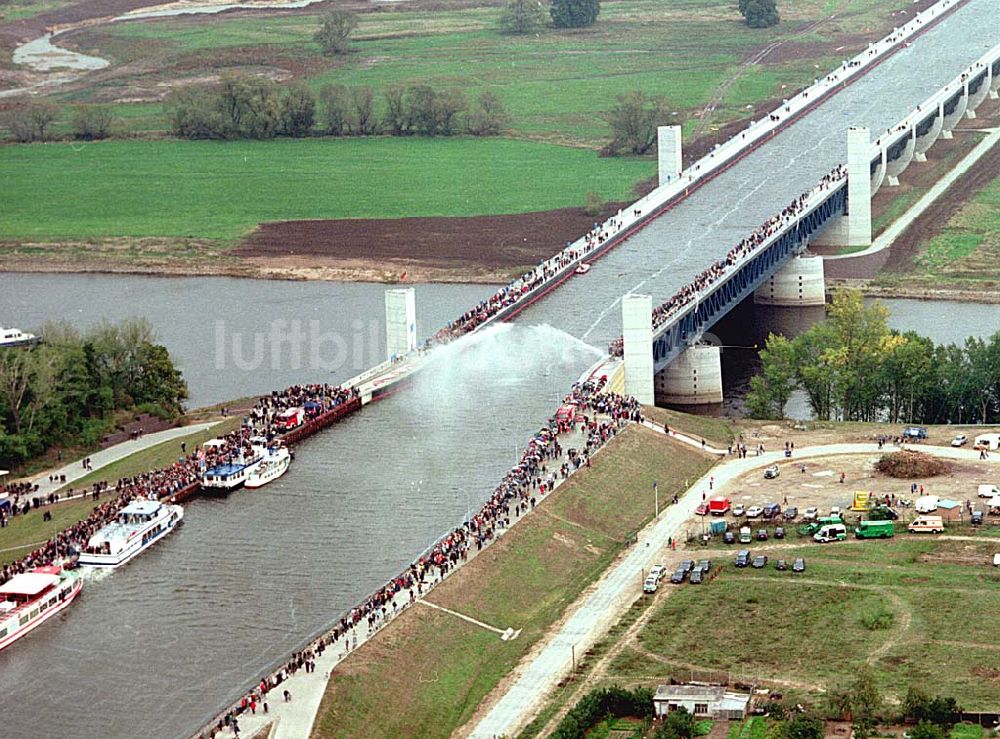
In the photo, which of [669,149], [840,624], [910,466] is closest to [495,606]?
[840,624]

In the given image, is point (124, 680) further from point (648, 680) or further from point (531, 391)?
point (531, 391)

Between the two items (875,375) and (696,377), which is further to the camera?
(696,377)

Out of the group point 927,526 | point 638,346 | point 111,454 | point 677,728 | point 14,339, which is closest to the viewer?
point 677,728

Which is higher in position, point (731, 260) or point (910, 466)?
point (731, 260)

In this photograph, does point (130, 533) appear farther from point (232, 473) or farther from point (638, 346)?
point (638, 346)

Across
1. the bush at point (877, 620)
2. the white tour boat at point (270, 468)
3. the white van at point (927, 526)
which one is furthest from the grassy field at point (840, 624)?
the white tour boat at point (270, 468)

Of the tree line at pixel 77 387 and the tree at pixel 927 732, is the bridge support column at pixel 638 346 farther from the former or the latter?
the tree at pixel 927 732
